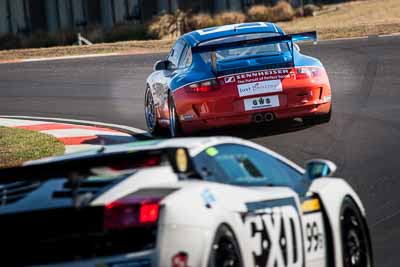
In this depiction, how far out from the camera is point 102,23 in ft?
182

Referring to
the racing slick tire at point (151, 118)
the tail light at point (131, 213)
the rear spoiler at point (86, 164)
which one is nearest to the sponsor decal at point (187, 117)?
the racing slick tire at point (151, 118)

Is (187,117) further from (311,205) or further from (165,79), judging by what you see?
(311,205)

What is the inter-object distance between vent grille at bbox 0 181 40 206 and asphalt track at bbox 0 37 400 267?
10.6 feet

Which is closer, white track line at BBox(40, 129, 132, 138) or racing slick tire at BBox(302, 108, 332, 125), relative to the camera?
racing slick tire at BBox(302, 108, 332, 125)

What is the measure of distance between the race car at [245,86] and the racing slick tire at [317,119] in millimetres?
22

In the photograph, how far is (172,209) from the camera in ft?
19.6

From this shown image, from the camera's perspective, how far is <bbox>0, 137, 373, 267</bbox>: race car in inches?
234

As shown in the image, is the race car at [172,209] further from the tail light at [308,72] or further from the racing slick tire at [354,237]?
the tail light at [308,72]

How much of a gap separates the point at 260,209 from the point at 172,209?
106 centimetres

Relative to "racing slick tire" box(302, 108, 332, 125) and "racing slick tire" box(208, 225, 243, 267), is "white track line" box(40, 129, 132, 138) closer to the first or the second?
"racing slick tire" box(302, 108, 332, 125)

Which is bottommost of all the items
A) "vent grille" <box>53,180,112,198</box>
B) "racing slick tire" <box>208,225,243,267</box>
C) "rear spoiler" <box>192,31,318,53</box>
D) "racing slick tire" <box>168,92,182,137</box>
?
"racing slick tire" <box>168,92,182,137</box>

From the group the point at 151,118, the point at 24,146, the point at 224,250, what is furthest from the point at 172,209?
the point at 151,118

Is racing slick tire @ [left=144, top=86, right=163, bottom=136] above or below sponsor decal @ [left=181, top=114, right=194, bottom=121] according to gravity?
below

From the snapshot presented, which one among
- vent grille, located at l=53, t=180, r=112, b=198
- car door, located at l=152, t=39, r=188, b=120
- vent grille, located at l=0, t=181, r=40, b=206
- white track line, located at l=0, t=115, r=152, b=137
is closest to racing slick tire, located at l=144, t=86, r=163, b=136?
white track line, located at l=0, t=115, r=152, b=137
